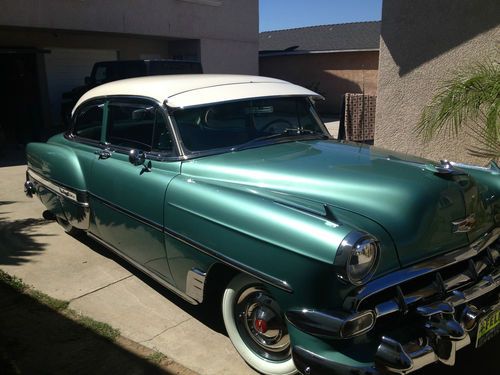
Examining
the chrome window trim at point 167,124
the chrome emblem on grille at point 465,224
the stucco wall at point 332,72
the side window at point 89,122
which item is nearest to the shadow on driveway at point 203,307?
the chrome window trim at point 167,124

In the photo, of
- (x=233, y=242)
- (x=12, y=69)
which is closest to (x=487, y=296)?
(x=233, y=242)

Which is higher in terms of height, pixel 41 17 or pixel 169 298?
pixel 41 17

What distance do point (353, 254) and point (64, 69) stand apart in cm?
1378

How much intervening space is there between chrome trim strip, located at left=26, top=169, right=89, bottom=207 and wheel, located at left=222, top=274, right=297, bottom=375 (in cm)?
191

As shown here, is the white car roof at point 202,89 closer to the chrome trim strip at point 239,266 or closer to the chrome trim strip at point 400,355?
the chrome trim strip at point 239,266

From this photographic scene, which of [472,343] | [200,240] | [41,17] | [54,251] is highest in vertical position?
[41,17]

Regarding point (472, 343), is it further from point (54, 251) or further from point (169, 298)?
point (54, 251)

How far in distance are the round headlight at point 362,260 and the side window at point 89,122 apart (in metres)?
2.92

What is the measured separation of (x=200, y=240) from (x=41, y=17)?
1033cm

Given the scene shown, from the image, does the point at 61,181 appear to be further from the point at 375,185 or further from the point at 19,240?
the point at 375,185

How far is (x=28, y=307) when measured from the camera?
3.66m

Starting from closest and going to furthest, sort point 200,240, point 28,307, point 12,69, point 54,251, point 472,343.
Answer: point 472,343 → point 200,240 → point 28,307 → point 54,251 → point 12,69

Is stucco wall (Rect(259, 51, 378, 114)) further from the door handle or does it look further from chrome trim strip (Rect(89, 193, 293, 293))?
chrome trim strip (Rect(89, 193, 293, 293))

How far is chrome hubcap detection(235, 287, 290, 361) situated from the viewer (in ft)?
8.66
